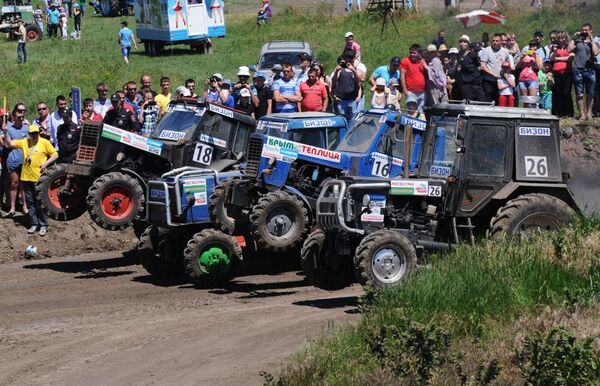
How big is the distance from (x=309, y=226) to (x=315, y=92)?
5.36 meters

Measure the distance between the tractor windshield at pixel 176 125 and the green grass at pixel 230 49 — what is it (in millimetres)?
11933

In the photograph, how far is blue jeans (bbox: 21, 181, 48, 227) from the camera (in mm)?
21922

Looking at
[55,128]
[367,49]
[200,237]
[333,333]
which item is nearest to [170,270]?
[200,237]

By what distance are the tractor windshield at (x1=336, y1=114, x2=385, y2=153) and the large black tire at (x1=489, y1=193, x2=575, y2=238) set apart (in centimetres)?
294

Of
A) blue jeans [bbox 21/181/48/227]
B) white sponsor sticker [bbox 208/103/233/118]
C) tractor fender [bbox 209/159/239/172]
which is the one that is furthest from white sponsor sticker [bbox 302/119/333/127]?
blue jeans [bbox 21/181/48/227]

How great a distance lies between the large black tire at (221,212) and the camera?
18.1 m

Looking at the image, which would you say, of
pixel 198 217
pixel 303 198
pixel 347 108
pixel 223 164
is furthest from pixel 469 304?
pixel 347 108

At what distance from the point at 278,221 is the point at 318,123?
8.08ft

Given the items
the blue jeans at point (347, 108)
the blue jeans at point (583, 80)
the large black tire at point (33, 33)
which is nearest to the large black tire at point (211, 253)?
the blue jeans at point (347, 108)

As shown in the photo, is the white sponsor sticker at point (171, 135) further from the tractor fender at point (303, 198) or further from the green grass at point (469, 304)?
the green grass at point (469, 304)

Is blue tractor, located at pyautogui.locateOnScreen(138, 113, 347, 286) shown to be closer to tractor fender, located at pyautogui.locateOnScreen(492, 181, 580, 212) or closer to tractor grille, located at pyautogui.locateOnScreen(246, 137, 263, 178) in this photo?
tractor grille, located at pyautogui.locateOnScreen(246, 137, 263, 178)

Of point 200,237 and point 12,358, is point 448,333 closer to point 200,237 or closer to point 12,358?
point 12,358

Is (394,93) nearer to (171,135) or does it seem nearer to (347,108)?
(347,108)

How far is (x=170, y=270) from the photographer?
64.2 ft
